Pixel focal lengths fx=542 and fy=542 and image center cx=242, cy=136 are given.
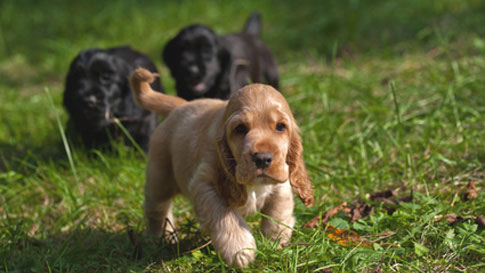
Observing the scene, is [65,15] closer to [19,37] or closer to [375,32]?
[19,37]

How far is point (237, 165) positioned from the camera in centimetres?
270

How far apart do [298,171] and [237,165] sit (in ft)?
1.54

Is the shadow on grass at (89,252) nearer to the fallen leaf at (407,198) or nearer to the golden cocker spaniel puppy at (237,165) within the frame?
the golden cocker spaniel puppy at (237,165)

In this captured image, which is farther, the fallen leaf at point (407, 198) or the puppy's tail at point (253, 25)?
the puppy's tail at point (253, 25)

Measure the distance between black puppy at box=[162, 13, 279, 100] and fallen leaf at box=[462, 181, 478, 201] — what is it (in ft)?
9.49

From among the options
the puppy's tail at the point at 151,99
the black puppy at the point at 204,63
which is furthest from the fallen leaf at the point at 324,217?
the black puppy at the point at 204,63

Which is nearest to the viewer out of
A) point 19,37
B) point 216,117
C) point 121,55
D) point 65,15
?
point 216,117

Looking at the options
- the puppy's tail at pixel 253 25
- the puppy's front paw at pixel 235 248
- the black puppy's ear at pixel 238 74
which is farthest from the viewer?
the puppy's tail at pixel 253 25

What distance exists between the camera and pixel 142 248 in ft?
11.4

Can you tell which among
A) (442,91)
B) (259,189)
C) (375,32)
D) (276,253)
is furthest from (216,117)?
(375,32)

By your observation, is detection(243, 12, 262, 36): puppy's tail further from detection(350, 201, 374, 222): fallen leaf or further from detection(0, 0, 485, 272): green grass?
detection(350, 201, 374, 222): fallen leaf

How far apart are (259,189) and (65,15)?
8.76 m

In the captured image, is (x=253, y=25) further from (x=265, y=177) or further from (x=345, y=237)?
(x=265, y=177)

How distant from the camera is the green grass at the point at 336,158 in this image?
313cm
